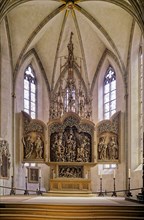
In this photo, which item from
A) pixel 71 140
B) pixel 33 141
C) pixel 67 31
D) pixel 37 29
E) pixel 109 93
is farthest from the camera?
pixel 109 93

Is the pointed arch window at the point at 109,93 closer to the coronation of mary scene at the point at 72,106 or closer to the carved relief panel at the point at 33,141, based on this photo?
the coronation of mary scene at the point at 72,106

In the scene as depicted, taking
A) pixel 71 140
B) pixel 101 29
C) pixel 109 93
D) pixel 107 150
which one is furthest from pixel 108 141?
pixel 101 29

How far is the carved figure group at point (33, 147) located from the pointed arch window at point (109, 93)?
5.90m

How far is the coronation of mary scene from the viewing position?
81.0 feet

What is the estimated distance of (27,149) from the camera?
82.3ft

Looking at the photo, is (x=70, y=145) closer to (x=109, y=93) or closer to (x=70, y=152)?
(x=70, y=152)

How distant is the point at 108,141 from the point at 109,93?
4.97 meters

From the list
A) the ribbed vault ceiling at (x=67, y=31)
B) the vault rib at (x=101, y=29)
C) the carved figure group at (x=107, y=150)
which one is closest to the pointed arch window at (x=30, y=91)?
the ribbed vault ceiling at (x=67, y=31)

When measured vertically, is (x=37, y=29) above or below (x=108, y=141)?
above

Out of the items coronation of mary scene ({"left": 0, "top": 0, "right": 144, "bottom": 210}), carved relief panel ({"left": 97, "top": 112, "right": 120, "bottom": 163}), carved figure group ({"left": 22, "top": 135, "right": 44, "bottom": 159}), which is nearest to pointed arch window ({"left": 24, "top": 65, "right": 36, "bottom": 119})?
coronation of mary scene ({"left": 0, "top": 0, "right": 144, "bottom": 210})

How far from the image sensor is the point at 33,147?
25031 millimetres

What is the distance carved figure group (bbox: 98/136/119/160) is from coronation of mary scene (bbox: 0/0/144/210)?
56 millimetres

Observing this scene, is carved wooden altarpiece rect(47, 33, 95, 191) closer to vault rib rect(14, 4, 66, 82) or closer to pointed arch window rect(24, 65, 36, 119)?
vault rib rect(14, 4, 66, 82)

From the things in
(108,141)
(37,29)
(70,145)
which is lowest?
(70,145)
